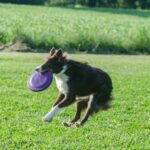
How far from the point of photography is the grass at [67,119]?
804 cm

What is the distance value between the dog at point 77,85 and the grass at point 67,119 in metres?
0.47

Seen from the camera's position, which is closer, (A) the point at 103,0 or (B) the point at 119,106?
(B) the point at 119,106

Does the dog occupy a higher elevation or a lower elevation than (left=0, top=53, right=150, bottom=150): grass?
higher

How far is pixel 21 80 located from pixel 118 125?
200 inches

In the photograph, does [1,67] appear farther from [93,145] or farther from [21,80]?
[93,145]

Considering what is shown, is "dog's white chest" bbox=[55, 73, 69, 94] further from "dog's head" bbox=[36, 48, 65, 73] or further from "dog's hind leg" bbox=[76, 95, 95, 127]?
"dog's hind leg" bbox=[76, 95, 95, 127]

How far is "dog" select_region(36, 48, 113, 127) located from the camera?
7.25 metres

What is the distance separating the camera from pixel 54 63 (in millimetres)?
7219

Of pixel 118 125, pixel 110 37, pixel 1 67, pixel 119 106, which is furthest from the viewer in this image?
pixel 110 37

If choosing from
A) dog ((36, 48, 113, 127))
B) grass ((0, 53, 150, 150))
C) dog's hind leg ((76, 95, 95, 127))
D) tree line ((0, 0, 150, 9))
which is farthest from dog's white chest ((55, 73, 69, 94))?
tree line ((0, 0, 150, 9))

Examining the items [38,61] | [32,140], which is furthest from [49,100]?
[38,61]

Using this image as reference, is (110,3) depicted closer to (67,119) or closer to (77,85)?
(67,119)

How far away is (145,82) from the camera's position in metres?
14.5

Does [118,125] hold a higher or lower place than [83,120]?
lower
